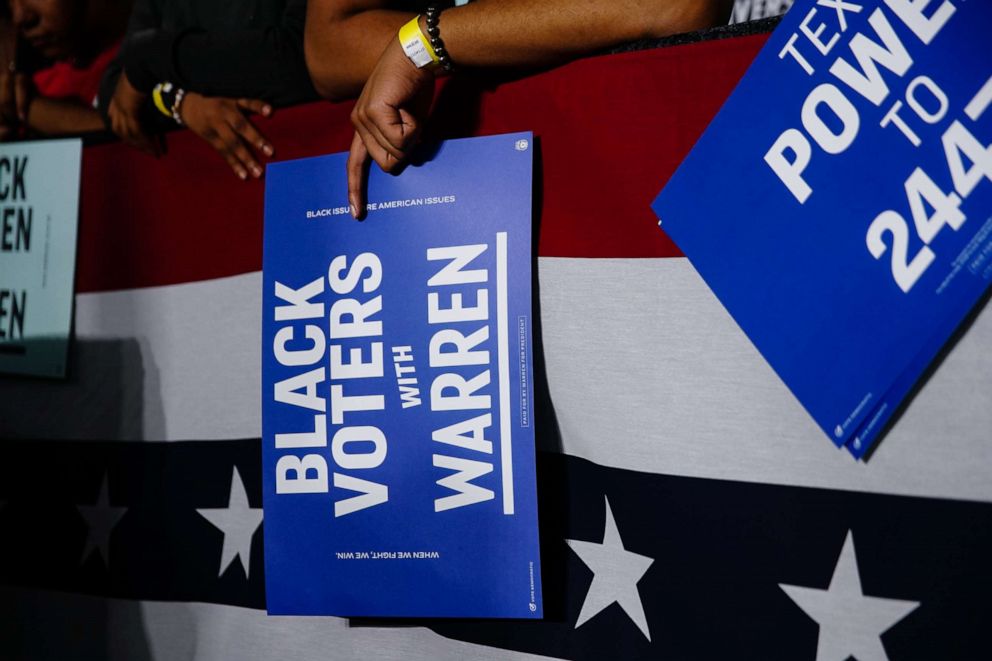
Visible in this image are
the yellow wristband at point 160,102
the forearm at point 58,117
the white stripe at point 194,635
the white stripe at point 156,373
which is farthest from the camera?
the forearm at point 58,117

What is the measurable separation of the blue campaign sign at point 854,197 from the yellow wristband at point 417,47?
31 cm

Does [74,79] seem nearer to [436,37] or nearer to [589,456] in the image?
[436,37]

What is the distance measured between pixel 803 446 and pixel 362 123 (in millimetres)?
557

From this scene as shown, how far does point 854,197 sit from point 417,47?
46cm

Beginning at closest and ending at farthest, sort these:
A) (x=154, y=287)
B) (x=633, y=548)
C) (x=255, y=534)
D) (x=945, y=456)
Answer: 1. (x=945, y=456)
2. (x=633, y=548)
3. (x=255, y=534)
4. (x=154, y=287)

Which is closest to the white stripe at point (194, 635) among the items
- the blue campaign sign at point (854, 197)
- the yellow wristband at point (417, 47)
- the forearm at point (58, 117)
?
the blue campaign sign at point (854, 197)

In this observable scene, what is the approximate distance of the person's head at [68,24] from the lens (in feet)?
5.24

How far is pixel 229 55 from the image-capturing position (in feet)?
3.66

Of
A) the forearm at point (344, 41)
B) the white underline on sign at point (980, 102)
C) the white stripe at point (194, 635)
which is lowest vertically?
the white stripe at point (194, 635)

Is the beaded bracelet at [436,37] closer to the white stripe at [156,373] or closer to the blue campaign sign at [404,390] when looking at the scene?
the blue campaign sign at [404,390]

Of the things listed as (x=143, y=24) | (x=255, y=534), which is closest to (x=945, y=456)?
(x=255, y=534)

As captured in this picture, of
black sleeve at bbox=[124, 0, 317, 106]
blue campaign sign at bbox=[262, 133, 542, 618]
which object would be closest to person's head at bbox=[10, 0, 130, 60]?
black sleeve at bbox=[124, 0, 317, 106]

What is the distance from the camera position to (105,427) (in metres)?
1.17

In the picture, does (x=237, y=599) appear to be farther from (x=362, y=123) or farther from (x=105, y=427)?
(x=362, y=123)
